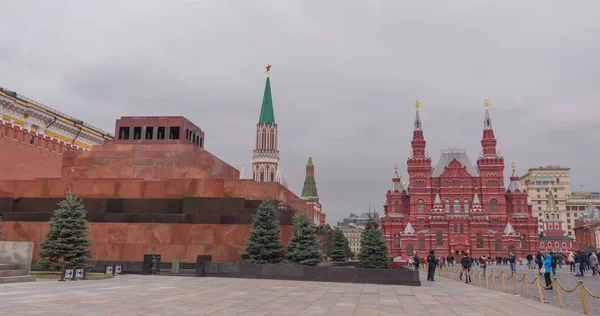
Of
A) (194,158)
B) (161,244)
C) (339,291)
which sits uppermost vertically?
(194,158)

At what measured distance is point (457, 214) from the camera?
7512 centimetres

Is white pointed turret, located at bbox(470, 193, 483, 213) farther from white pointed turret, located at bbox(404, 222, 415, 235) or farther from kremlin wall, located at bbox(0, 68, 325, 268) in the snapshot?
kremlin wall, located at bbox(0, 68, 325, 268)

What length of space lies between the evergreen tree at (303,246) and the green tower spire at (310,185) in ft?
327

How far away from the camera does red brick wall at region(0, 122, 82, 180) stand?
112 ft

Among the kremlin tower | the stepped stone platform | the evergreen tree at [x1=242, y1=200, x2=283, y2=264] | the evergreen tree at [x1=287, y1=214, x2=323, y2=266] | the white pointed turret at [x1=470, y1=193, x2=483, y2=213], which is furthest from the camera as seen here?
the kremlin tower

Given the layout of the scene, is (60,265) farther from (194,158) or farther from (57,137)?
(57,137)

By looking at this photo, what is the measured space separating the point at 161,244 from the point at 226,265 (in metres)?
4.32

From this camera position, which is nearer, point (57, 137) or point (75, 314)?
point (75, 314)

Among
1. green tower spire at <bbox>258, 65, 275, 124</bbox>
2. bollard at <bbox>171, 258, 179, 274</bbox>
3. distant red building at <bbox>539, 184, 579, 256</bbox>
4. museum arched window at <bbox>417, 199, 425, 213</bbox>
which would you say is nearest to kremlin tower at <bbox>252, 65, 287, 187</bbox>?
green tower spire at <bbox>258, 65, 275, 124</bbox>

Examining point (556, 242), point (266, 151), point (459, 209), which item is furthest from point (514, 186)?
point (266, 151)

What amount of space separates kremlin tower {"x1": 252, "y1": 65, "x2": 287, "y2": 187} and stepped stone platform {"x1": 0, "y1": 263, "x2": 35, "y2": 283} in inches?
3212

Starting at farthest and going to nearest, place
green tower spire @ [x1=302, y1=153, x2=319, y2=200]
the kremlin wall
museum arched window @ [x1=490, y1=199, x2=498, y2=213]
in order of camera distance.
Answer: green tower spire @ [x1=302, y1=153, x2=319, y2=200]
museum arched window @ [x1=490, y1=199, x2=498, y2=213]
the kremlin wall

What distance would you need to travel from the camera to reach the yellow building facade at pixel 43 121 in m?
37.0

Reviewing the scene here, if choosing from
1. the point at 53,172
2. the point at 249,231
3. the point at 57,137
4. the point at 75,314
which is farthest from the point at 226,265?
the point at 57,137
